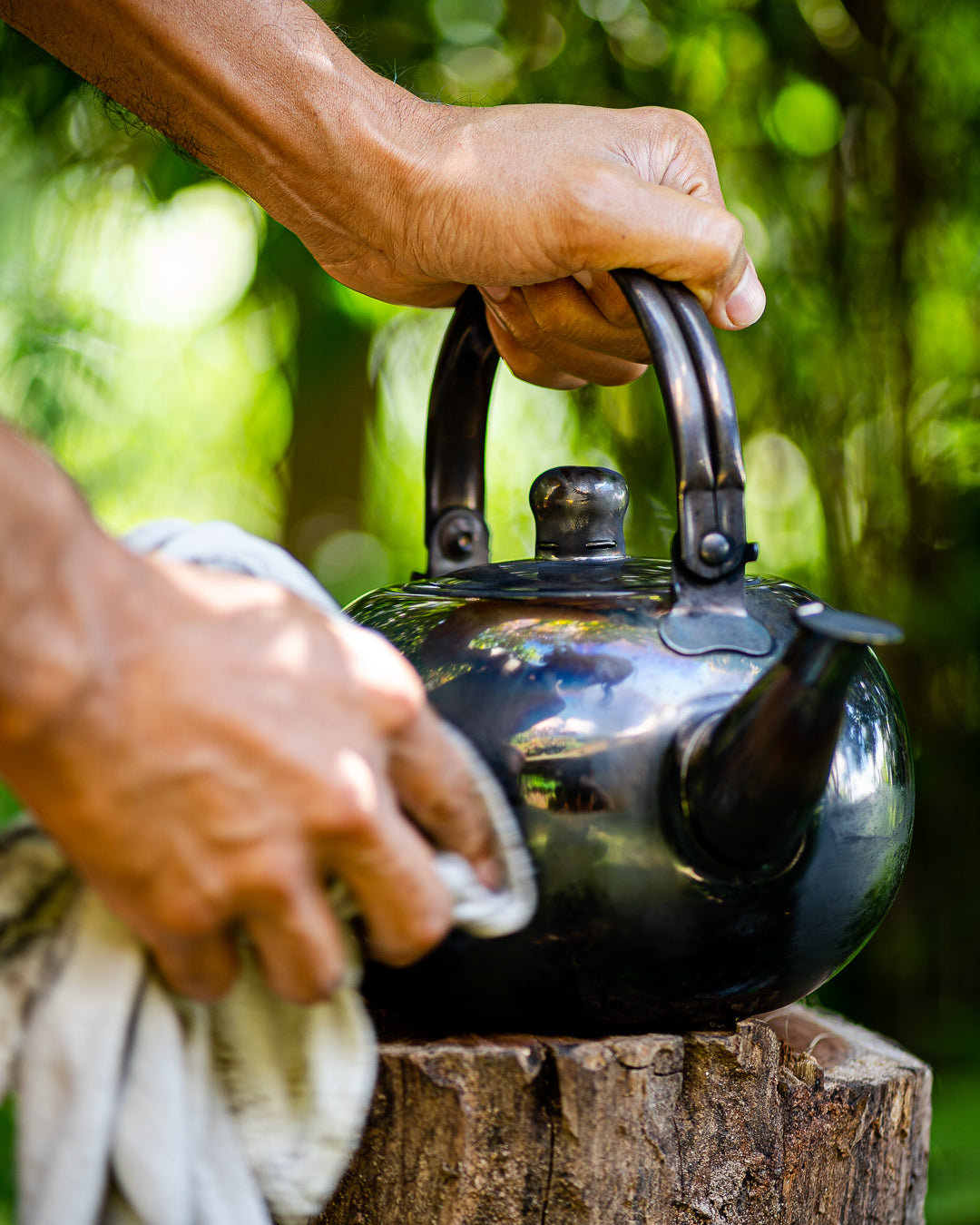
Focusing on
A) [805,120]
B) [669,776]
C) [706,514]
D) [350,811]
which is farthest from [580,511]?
[805,120]

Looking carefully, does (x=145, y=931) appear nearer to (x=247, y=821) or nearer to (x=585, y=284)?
(x=247, y=821)

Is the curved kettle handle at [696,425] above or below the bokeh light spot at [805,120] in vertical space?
below

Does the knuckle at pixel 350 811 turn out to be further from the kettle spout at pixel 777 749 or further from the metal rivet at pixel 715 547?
the metal rivet at pixel 715 547

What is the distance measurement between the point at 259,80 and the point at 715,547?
2.26 ft

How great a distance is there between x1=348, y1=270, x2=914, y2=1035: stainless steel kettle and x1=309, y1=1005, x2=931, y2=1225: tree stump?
27 millimetres

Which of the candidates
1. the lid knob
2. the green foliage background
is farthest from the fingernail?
the green foliage background

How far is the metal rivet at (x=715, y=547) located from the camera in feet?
2.53

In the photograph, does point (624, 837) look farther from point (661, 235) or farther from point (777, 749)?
point (661, 235)

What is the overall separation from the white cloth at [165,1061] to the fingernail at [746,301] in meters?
0.55

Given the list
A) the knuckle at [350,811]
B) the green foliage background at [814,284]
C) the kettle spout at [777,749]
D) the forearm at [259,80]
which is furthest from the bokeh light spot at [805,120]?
the knuckle at [350,811]

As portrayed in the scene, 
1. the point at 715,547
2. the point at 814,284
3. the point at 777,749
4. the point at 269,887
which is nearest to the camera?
the point at 269,887

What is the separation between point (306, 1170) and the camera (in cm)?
61

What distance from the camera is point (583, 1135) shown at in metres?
0.81

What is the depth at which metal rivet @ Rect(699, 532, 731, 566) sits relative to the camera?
770mm
